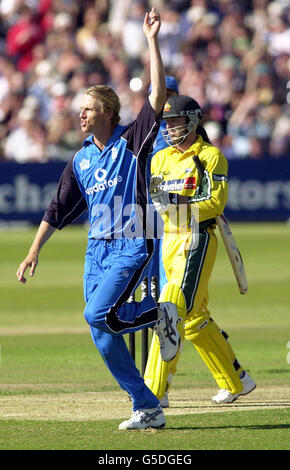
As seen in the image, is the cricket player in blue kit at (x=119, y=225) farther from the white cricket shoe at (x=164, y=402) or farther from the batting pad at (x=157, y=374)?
the white cricket shoe at (x=164, y=402)

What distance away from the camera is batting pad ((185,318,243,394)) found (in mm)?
8211

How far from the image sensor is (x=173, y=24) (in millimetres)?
24328

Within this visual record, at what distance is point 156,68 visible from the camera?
21.9 feet

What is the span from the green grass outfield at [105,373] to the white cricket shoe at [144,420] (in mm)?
85

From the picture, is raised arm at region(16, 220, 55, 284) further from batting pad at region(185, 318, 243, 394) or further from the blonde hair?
batting pad at region(185, 318, 243, 394)

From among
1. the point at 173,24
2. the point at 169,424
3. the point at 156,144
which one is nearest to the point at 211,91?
the point at 173,24

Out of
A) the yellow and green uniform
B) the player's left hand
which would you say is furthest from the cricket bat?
the player's left hand

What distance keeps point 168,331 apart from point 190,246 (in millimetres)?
802

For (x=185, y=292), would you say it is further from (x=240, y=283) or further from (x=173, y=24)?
(x=173, y=24)

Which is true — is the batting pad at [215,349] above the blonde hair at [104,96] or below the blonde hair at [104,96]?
below

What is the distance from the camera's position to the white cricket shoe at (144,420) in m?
7.05

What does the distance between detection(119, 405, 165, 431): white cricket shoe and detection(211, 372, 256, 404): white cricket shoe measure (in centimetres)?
133

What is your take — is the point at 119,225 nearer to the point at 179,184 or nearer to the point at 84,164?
the point at 84,164

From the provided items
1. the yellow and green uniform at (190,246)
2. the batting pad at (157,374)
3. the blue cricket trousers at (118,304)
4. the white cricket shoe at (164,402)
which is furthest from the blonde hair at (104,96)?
the white cricket shoe at (164,402)
